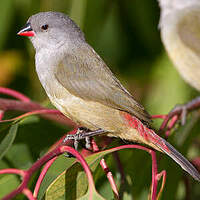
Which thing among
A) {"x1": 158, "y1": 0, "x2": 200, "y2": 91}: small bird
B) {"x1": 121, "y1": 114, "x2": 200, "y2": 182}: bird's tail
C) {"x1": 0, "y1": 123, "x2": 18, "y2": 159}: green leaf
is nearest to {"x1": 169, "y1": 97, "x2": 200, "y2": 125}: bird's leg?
{"x1": 121, "y1": 114, "x2": 200, "y2": 182}: bird's tail

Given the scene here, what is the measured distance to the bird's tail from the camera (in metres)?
2.50

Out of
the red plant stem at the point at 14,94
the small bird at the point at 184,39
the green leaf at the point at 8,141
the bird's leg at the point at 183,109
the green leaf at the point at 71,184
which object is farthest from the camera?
the small bird at the point at 184,39

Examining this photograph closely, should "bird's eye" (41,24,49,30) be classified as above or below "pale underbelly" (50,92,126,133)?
above

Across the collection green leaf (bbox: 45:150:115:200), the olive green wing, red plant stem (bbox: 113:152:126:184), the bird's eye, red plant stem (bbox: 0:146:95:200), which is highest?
the bird's eye

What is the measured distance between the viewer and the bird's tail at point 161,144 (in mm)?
2496

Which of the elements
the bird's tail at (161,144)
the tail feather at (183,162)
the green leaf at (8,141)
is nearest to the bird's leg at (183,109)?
the bird's tail at (161,144)

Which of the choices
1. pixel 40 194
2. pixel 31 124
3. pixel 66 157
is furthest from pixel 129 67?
pixel 40 194

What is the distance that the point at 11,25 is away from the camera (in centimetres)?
418

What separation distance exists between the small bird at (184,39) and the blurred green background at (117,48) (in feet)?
0.45

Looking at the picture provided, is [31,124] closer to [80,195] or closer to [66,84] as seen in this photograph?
[66,84]

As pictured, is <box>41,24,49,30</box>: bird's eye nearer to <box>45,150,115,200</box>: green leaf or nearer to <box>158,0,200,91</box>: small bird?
<box>45,150,115,200</box>: green leaf

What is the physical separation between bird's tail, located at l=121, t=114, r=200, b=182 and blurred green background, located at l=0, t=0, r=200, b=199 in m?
0.95

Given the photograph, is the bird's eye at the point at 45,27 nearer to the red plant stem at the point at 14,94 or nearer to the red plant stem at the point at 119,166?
the red plant stem at the point at 14,94

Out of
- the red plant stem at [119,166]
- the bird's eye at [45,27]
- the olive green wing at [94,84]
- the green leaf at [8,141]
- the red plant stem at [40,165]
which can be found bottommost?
the red plant stem at [119,166]
